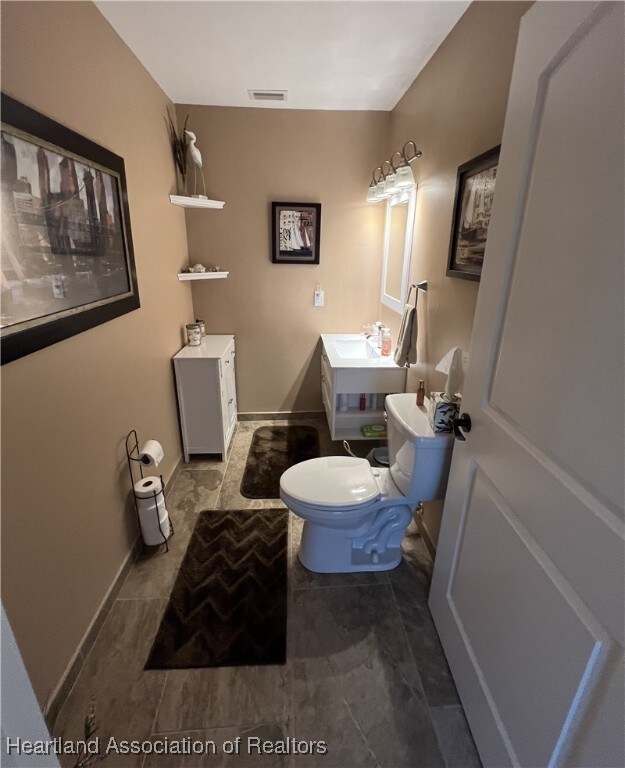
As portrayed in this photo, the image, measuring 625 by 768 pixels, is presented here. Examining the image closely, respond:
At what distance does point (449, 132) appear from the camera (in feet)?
5.50

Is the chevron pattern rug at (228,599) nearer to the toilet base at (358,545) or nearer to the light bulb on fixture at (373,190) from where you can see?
the toilet base at (358,545)

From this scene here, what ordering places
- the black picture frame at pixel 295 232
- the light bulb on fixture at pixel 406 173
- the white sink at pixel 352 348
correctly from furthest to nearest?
the white sink at pixel 352 348, the black picture frame at pixel 295 232, the light bulb on fixture at pixel 406 173

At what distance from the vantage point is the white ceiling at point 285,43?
4.98ft

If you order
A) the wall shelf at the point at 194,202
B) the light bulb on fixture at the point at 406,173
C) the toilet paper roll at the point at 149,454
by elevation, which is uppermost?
the light bulb on fixture at the point at 406,173

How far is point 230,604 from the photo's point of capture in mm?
1632

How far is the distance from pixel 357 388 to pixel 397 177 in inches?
49.4

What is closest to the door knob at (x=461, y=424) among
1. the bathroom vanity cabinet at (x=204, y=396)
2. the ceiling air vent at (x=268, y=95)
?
the bathroom vanity cabinet at (x=204, y=396)

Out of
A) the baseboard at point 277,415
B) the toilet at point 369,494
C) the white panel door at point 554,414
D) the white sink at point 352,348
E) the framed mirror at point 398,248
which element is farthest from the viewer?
the baseboard at point 277,415

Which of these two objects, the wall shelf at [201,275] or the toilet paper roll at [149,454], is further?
the wall shelf at [201,275]

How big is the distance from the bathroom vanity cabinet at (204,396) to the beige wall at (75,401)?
34 centimetres

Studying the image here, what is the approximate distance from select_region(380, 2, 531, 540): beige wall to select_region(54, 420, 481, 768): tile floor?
55 centimetres

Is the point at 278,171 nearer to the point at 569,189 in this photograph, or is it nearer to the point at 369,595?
the point at 569,189

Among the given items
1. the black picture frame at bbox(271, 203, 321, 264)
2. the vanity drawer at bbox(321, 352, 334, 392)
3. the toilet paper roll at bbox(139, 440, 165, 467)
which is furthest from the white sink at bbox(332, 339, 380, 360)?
the toilet paper roll at bbox(139, 440, 165, 467)

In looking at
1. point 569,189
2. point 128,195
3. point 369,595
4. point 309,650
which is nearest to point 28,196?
point 128,195
